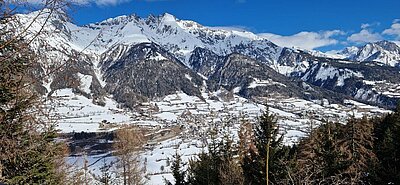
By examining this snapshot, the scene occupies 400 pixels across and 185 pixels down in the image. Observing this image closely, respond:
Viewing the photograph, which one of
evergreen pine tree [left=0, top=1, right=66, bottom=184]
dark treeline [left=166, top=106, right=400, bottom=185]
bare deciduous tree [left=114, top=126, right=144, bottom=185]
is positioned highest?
evergreen pine tree [left=0, top=1, right=66, bottom=184]

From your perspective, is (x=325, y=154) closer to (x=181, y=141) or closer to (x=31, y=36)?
(x=31, y=36)

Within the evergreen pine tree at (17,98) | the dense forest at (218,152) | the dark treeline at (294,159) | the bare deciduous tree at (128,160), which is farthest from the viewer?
the bare deciduous tree at (128,160)

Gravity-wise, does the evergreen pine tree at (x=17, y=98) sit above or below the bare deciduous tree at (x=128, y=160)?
above

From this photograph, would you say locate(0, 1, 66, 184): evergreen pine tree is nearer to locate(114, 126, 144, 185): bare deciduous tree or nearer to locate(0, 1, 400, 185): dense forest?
locate(0, 1, 400, 185): dense forest

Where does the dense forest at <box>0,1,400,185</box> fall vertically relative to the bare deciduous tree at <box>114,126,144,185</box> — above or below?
above

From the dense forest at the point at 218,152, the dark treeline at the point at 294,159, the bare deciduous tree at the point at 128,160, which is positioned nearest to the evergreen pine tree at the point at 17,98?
the dense forest at the point at 218,152

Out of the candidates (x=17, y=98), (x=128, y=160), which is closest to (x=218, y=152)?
(x=128, y=160)

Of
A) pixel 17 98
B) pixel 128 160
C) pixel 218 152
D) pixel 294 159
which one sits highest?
pixel 17 98

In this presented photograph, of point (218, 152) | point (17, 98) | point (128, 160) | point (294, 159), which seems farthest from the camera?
point (128, 160)

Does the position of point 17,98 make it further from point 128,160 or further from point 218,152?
point 128,160

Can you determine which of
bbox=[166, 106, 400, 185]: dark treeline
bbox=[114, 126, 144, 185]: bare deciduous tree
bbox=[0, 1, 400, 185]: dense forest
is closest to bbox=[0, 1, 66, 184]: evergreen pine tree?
bbox=[0, 1, 400, 185]: dense forest

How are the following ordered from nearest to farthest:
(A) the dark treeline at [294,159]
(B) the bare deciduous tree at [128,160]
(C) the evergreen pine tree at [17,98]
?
(C) the evergreen pine tree at [17,98], (A) the dark treeline at [294,159], (B) the bare deciduous tree at [128,160]

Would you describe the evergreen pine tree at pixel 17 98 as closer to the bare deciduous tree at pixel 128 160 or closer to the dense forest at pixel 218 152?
the dense forest at pixel 218 152

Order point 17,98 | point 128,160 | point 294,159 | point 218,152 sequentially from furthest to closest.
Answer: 1. point 128,160
2. point 218,152
3. point 294,159
4. point 17,98
